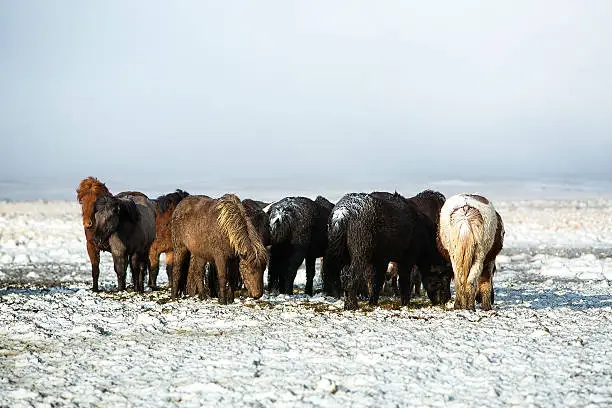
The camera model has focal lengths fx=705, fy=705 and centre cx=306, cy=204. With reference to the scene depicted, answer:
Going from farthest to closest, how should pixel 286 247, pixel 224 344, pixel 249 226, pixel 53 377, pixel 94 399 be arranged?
pixel 286 247 < pixel 249 226 < pixel 224 344 < pixel 53 377 < pixel 94 399

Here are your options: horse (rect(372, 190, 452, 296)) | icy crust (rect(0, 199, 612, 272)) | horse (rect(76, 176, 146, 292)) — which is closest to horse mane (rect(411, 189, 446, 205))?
horse (rect(372, 190, 452, 296))

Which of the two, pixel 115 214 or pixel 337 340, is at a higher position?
pixel 115 214

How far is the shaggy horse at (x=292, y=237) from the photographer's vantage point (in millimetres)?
13016

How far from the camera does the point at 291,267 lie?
1330 cm

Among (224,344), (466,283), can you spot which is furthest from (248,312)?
(466,283)

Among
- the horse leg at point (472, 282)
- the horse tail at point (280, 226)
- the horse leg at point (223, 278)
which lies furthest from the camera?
the horse tail at point (280, 226)

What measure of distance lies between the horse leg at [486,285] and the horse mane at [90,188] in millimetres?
7681

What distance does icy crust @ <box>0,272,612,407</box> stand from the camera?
20.2 feet

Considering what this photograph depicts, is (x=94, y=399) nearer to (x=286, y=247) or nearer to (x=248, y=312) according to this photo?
(x=248, y=312)

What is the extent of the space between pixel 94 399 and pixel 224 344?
2185mm

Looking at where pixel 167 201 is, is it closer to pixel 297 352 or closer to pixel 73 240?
pixel 297 352

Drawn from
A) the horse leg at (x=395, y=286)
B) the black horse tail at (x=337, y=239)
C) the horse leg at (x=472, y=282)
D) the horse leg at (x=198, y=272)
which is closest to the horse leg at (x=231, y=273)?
the horse leg at (x=198, y=272)

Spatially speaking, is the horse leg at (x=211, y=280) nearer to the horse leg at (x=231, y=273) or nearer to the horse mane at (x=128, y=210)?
the horse leg at (x=231, y=273)

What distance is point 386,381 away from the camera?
6520 millimetres
